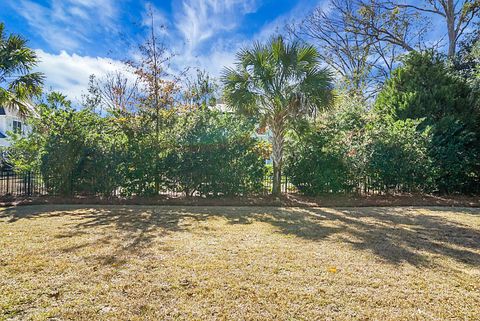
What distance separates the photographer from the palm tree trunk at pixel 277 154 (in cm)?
904

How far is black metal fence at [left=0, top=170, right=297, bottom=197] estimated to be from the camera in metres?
8.66

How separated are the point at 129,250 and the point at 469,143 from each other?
37.7 feet

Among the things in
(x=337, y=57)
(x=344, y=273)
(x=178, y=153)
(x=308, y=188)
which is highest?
(x=337, y=57)

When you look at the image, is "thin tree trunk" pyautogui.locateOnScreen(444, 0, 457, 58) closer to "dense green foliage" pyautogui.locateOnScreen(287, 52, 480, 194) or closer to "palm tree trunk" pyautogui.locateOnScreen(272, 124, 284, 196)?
"dense green foliage" pyautogui.locateOnScreen(287, 52, 480, 194)

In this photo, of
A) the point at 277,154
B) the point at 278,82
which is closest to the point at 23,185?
the point at 277,154

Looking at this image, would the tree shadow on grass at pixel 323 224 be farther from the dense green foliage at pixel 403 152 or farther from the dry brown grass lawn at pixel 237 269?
the dense green foliage at pixel 403 152

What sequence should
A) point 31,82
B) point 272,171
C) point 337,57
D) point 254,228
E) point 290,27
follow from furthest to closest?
point 337,57 < point 290,27 < point 31,82 < point 272,171 < point 254,228

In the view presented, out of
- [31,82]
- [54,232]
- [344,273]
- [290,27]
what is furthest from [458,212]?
[290,27]

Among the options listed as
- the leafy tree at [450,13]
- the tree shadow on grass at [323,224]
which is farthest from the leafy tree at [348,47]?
the tree shadow on grass at [323,224]

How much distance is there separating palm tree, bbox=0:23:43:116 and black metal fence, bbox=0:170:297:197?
9.06 feet

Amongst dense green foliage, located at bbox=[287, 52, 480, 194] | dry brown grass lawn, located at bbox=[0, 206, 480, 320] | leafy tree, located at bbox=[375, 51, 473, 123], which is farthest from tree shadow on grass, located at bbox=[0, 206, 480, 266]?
leafy tree, located at bbox=[375, 51, 473, 123]

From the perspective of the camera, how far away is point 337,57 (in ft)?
72.8

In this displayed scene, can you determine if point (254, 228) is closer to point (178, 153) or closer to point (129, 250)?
point (129, 250)

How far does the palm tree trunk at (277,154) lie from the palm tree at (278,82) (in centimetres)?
7
